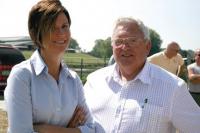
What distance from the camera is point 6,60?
597 inches

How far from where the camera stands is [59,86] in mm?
3146

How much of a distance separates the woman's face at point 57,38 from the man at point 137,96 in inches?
28.2

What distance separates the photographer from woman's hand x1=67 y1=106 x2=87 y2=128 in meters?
3.16

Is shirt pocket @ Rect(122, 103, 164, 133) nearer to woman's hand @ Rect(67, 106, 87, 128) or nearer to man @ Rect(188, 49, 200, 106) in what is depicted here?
woman's hand @ Rect(67, 106, 87, 128)

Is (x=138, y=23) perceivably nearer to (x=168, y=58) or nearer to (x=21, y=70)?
(x=21, y=70)

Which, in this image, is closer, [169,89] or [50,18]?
[50,18]

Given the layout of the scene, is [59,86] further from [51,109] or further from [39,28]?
[39,28]

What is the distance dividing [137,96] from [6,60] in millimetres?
11957

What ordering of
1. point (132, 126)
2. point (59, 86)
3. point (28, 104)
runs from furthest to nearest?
point (132, 126)
point (59, 86)
point (28, 104)

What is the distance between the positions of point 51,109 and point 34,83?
200 mm

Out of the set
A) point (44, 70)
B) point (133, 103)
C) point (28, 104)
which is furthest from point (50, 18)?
point (133, 103)

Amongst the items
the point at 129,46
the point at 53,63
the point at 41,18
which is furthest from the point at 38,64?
the point at 129,46

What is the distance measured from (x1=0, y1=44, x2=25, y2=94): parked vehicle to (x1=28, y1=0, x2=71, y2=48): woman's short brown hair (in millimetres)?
11846

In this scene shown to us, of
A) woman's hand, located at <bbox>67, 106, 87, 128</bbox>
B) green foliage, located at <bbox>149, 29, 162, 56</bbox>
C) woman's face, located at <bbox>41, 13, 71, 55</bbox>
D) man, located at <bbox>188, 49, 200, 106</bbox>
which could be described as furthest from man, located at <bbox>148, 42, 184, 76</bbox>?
woman's face, located at <bbox>41, 13, 71, 55</bbox>
